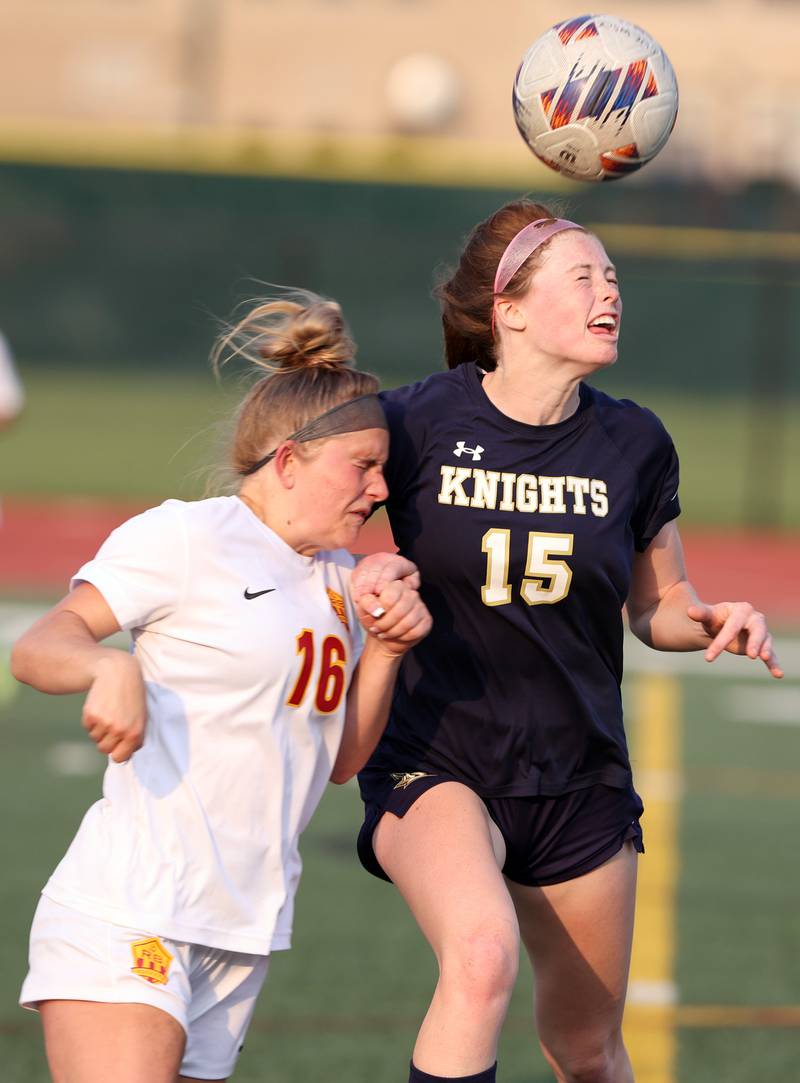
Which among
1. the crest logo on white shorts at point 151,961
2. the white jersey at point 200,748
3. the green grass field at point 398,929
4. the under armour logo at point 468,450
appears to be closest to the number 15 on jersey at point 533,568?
the under armour logo at point 468,450

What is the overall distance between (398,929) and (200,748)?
3.07 m

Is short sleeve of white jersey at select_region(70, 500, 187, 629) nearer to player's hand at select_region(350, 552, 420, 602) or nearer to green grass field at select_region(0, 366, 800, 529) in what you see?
player's hand at select_region(350, 552, 420, 602)

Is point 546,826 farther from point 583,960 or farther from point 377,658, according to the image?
point 377,658

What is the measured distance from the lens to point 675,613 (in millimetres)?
3814

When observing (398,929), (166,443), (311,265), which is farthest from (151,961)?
(166,443)

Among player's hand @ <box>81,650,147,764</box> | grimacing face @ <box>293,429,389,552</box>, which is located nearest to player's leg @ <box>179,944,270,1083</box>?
player's hand @ <box>81,650,147,764</box>

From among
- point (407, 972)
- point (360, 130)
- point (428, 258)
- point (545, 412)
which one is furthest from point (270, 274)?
point (360, 130)

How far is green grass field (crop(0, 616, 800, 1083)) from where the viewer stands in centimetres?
486

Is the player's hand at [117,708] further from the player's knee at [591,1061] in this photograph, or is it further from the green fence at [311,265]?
the green fence at [311,265]

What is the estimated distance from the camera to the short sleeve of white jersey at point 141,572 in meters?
3.07

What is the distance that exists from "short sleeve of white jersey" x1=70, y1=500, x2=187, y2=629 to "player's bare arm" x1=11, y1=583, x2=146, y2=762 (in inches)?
1.1

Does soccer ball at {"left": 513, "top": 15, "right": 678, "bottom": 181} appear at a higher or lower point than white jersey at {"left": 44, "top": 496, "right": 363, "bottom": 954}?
higher

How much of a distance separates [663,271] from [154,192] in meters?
5.88

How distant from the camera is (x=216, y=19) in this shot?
41000 millimetres
